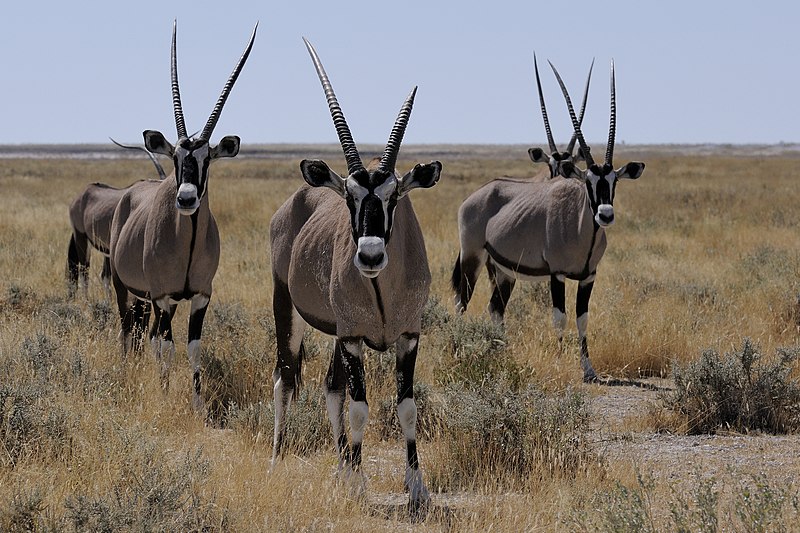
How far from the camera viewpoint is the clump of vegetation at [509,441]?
555 cm

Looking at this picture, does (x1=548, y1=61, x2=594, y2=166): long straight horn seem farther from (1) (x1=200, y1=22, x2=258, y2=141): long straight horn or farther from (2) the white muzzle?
(2) the white muzzle

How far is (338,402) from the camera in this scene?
5.73 m

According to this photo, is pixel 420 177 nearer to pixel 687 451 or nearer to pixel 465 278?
pixel 687 451

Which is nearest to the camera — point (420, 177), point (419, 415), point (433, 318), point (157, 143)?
point (420, 177)

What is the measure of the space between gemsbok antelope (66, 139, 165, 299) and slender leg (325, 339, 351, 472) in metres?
6.35

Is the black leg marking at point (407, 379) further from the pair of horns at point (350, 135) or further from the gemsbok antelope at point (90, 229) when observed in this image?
the gemsbok antelope at point (90, 229)

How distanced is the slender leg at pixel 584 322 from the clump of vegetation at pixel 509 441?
2.91 m

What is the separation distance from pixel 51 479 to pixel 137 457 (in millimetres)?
469

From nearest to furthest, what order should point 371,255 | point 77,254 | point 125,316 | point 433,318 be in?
point 371,255
point 125,316
point 433,318
point 77,254

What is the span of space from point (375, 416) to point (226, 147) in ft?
8.16

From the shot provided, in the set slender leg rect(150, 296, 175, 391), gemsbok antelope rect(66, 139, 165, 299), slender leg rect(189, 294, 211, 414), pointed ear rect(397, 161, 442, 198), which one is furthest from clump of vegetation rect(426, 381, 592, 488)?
gemsbok antelope rect(66, 139, 165, 299)

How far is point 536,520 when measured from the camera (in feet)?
15.2

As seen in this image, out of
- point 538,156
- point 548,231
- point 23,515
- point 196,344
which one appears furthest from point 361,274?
point 538,156

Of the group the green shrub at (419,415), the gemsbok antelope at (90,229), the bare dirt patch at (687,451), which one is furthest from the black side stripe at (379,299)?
the gemsbok antelope at (90,229)
